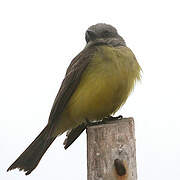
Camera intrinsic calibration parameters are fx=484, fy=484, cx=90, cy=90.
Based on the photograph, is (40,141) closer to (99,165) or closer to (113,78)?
(113,78)

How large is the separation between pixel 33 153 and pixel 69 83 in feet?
3.20

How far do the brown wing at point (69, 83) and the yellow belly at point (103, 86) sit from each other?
0.21ft

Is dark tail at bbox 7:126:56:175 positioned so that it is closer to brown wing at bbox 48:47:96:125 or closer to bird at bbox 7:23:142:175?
bird at bbox 7:23:142:175

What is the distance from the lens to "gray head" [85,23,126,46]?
664cm

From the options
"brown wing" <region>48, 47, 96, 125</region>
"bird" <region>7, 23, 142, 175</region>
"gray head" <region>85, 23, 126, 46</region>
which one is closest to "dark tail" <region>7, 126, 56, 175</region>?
"bird" <region>7, 23, 142, 175</region>

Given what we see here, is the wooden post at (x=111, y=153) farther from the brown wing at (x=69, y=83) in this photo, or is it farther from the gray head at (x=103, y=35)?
the gray head at (x=103, y=35)

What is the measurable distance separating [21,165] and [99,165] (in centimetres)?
169

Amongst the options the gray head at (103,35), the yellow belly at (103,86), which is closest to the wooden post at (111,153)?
the yellow belly at (103,86)

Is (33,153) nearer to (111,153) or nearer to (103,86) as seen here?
(103,86)

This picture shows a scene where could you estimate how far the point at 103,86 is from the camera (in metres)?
5.84

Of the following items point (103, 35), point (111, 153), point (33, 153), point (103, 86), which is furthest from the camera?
point (103, 35)

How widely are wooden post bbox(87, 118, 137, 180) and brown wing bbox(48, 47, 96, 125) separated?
62.1 inches

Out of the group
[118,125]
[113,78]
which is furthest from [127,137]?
[113,78]

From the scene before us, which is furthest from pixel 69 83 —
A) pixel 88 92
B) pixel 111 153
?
pixel 111 153
